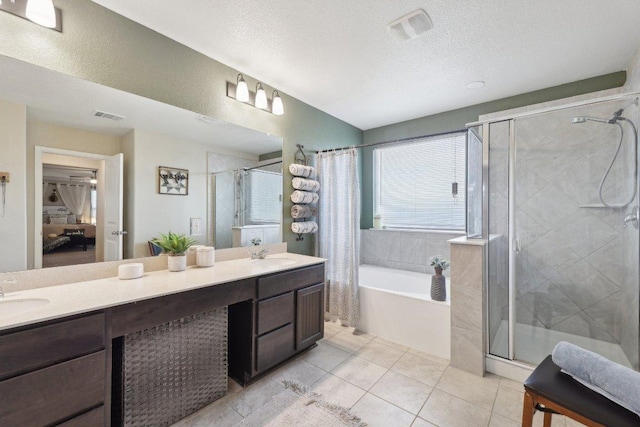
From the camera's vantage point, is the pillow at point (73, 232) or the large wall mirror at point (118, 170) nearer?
the large wall mirror at point (118, 170)

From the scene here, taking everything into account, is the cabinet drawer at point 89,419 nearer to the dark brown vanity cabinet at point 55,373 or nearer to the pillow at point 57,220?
the dark brown vanity cabinet at point 55,373

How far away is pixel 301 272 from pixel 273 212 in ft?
2.58

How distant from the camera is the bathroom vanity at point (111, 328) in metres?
1.03

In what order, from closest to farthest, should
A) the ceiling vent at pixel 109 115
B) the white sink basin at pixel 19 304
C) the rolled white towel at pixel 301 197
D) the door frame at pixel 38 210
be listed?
the white sink basin at pixel 19 304, the door frame at pixel 38 210, the ceiling vent at pixel 109 115, the rolled white towel at pixel 301 197

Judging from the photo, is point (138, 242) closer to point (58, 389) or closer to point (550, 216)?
point (58, 389)

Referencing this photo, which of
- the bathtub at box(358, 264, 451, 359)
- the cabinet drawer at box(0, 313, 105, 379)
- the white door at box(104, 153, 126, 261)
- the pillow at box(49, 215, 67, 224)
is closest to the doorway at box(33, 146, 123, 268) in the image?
the white door at box(104, 153, 126, 261)

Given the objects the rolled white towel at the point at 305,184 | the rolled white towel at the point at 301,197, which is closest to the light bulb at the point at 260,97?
the rolled white towel at the point at 305,184

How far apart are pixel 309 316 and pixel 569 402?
1648 millimetres

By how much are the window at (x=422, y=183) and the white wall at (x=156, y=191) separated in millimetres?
2474

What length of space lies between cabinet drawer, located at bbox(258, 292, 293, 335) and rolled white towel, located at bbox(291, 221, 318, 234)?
32.9 inches

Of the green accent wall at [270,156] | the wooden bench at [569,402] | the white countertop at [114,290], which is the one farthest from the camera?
the green accent wall at [270,156]

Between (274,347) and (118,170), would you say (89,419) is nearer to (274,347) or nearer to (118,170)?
(274,347)

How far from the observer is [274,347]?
1995mm

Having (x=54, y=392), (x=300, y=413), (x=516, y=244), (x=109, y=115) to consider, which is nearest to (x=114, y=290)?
(x=54, y=392)
